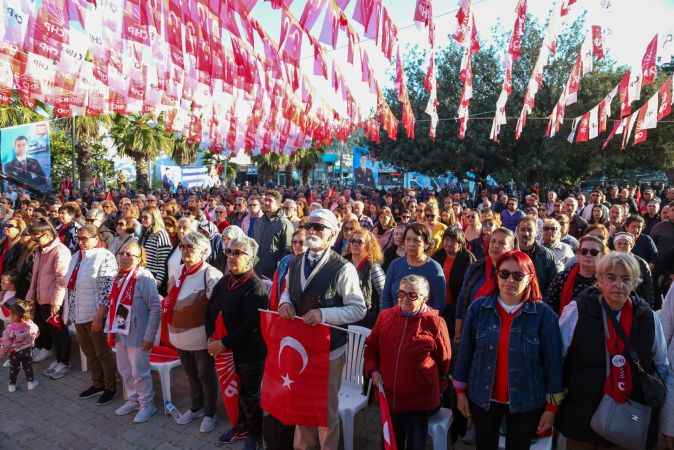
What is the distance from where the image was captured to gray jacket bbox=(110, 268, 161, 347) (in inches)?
166

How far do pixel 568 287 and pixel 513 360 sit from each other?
1370 millimetres

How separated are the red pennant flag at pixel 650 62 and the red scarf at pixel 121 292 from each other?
958 centimetres

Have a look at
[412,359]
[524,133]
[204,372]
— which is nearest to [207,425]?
[204,372]

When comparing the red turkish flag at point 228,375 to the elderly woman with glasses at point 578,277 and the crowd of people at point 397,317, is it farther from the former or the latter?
the elderly woman with glasses at point 578,277

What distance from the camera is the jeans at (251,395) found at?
3.68m

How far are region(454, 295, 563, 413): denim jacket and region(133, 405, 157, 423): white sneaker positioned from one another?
3.15 meters

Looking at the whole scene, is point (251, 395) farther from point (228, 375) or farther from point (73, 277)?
point (73, 277)

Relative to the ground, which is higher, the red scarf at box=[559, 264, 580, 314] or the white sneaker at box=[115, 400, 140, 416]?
the red scarf at box=[559, 264, 580, 314]

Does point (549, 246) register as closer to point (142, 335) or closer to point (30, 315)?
point (142, 335)

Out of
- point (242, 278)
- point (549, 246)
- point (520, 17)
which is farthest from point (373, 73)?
point (242, 278)

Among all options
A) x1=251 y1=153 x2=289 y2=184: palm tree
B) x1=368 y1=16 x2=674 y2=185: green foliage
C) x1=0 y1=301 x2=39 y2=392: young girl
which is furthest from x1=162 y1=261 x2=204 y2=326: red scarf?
x1=251 y1=153 x2=289 y2=184: palm tree

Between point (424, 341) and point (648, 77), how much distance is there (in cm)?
872

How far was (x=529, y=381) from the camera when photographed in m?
2.57

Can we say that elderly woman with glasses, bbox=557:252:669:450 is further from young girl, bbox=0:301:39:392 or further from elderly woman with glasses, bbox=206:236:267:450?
young girl, bbox=0:301:39:392
